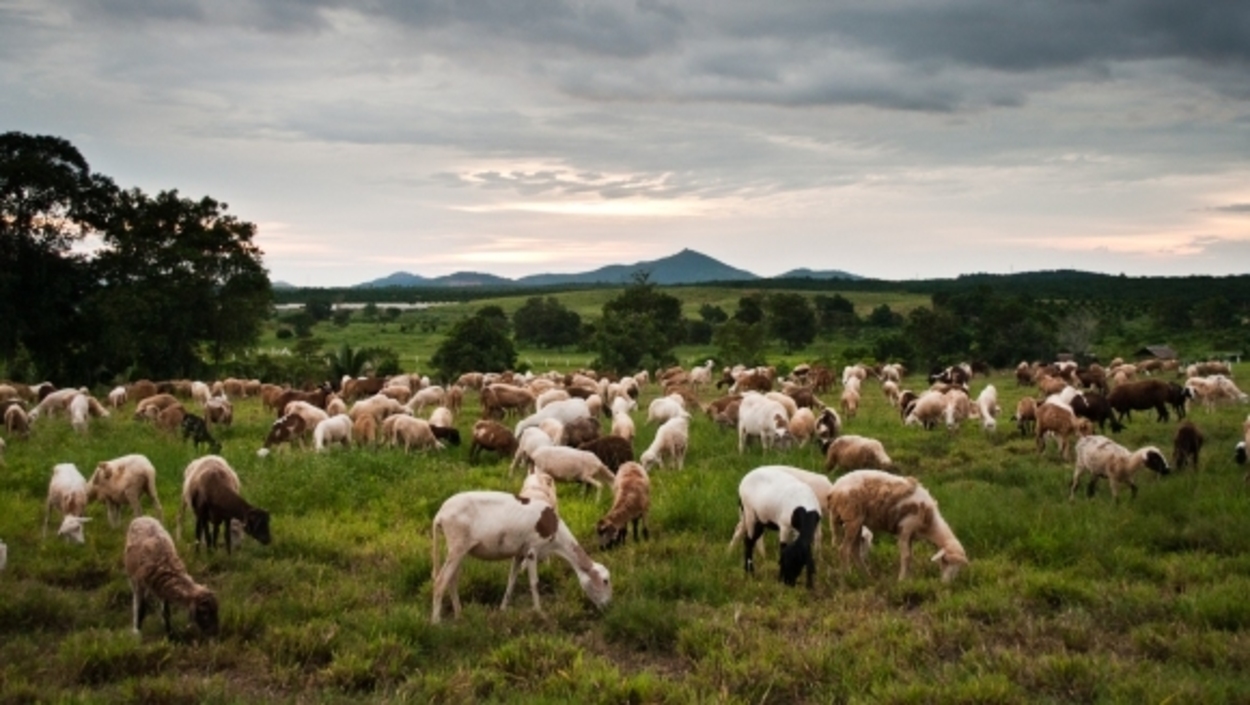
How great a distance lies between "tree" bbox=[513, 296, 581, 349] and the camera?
88688 millimetres

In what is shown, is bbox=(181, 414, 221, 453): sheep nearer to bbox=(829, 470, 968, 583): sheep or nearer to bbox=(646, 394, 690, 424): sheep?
bbox=(646, 394, 690, 424): sheep

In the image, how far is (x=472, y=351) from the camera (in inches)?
2080

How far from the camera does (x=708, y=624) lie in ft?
29.1

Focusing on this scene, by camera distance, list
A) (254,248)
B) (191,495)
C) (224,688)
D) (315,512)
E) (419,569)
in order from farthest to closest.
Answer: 1. (254,248)
2. (315,512)
3. (191,495)
4. (419,569)
5. (224,688)

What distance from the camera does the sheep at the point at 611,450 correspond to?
59.3 ft

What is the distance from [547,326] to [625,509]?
77059 millimetres

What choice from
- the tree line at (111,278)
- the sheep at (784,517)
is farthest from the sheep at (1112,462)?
the tree line at (111,278)

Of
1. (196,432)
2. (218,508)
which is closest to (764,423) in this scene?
(218,508)

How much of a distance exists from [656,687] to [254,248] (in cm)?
4363

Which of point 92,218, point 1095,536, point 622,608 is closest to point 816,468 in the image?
point 1095,536

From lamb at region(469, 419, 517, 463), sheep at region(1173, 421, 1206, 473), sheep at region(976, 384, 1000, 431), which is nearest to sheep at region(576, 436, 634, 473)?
lamb at region(469, 419, 517, 463)

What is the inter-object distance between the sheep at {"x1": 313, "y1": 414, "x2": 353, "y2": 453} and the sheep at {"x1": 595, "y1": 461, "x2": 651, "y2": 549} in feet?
33.9

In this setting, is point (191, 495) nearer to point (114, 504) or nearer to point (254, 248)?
point (114, 504)

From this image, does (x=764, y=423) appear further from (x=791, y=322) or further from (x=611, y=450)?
(x=791, y=322)
